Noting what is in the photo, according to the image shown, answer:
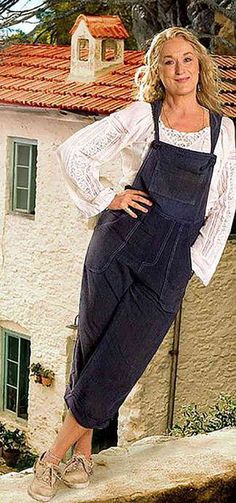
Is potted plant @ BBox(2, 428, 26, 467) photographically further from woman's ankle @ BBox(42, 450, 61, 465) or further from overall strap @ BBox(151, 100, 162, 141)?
overall strap @ BBox(151, 100, 162, 141)

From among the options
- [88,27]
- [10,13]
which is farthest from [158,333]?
[10,13]

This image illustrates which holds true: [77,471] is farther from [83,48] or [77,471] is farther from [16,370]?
[16,370]

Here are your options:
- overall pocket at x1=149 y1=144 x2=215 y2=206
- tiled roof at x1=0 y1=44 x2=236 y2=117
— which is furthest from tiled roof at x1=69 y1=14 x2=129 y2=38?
overall pocket at x1=149 y1=144 x2=215 y2=206

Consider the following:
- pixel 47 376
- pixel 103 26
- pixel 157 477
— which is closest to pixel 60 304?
pixel 47 376

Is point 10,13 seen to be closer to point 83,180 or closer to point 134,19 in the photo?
point 134,19

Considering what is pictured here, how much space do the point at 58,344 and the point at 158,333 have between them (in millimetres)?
6700

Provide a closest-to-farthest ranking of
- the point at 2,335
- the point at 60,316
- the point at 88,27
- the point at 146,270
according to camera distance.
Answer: the point at 146,270 → the point at 88,27 → the point at 60,316 → the point at 2,335

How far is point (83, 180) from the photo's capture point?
3637 mm

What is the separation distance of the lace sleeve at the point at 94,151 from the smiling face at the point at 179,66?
0.53ft

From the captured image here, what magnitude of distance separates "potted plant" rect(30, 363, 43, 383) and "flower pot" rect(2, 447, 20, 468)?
68 cm

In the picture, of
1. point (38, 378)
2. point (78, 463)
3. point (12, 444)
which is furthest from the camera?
point (12, 444)

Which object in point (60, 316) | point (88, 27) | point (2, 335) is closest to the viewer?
point (88, 27)

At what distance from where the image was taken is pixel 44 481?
3.69 meters

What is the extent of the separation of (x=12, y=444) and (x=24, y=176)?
8.16 ft
